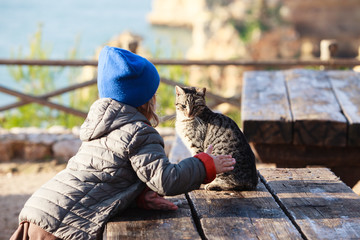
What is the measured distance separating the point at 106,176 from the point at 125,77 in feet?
1.28

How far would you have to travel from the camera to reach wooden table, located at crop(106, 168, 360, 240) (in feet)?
5.49

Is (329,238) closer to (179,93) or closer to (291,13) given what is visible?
(179,93)

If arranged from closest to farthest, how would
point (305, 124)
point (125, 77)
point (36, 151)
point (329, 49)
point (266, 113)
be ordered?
point (125, 77) < point (305, 124) < point (266, 113) < point (36, 151) < point (329, 49)

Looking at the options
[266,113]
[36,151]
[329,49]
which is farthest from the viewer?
[329,49]

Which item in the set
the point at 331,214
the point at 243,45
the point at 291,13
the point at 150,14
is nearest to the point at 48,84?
the point at 331,214

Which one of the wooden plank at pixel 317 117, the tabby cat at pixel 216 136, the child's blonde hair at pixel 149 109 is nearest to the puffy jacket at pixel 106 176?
the child's blonde hair at pixel 149 109

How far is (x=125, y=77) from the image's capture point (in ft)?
6.08

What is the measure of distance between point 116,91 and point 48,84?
5.23 metres

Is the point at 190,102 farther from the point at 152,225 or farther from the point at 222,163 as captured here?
the point at 152,225

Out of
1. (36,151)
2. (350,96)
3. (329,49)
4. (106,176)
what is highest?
(329,49)

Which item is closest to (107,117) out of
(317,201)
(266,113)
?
(317,201)

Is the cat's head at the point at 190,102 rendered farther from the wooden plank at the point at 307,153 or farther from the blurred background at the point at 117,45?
the wooden plank at the point at 307,153

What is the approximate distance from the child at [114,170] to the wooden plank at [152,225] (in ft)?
0.12

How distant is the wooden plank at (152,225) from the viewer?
5.44 ft
